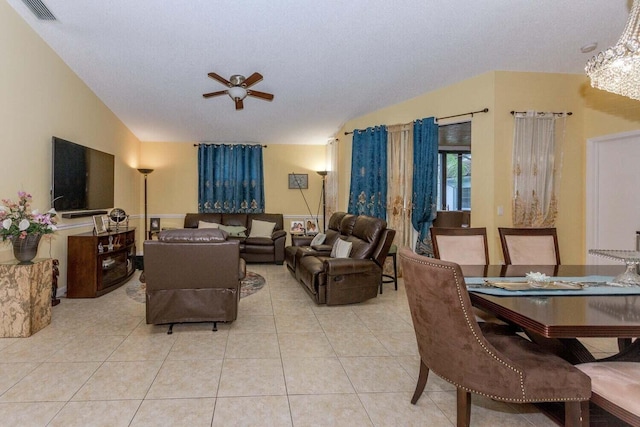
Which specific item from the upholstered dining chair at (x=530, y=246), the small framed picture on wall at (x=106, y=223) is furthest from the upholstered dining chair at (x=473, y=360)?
the small framed picture on wall at (x=106, y=223)

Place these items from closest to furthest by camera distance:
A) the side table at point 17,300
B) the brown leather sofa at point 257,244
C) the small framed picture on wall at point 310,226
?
1. the side table at point 17,300
2. the brown leather sofa at point 257,244
3. the small framed picture on wall at point 310,226

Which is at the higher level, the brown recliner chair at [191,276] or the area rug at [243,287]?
the brown recliner chair at [191,276]

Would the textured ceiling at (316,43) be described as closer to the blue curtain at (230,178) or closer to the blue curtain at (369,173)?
the blue curtain at (369,173)

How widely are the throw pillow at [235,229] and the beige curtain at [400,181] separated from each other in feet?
9.75

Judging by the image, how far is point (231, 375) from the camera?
246cm

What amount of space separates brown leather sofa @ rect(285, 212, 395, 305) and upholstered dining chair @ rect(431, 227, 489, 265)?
1.32 meters

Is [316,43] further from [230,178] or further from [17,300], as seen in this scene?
[230,178]

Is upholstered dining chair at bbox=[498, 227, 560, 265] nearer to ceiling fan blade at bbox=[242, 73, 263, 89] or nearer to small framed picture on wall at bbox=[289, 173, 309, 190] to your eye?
ceiling fan blade at bbox=[242, 73, 263, 89]

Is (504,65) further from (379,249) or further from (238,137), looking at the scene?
(238,137)

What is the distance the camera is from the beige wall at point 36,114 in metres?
3.47

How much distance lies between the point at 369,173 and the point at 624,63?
3690 mm

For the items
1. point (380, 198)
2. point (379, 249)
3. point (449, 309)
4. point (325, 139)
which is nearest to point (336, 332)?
point (379, 249)

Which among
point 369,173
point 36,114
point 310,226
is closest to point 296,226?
point 310,226

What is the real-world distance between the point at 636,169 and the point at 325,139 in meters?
5.03
